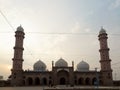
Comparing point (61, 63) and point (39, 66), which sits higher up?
point (61, 63)

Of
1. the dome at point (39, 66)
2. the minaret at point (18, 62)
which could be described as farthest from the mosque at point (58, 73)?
the dome at point (39, 66)

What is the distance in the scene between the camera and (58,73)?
47312 mm

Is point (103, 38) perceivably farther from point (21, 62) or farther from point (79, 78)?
point (21, 62)

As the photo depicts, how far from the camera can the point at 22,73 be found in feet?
150

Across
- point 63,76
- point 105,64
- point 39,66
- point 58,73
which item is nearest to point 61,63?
point 58,73

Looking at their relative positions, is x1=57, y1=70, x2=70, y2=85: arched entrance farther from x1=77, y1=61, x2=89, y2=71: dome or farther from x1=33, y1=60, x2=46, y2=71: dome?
x1=77, y1=61, x2=89, y2=71: dome

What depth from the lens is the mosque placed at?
4434cm

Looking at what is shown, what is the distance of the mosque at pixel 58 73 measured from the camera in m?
44.3

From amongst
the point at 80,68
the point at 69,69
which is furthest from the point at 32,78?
the point at 80,68

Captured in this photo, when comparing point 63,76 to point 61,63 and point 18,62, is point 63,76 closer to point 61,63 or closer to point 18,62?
point 61,63

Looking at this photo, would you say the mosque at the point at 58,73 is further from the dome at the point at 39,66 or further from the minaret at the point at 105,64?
the dome at the point at 39,66

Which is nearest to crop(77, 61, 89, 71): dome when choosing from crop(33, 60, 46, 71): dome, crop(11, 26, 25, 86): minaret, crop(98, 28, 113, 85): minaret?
crop(98, 28, 113, 85): minaret

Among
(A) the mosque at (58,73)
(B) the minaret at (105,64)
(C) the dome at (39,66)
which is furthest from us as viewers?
(C) the dome at (39,66)

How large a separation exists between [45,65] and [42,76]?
18.1 feet
